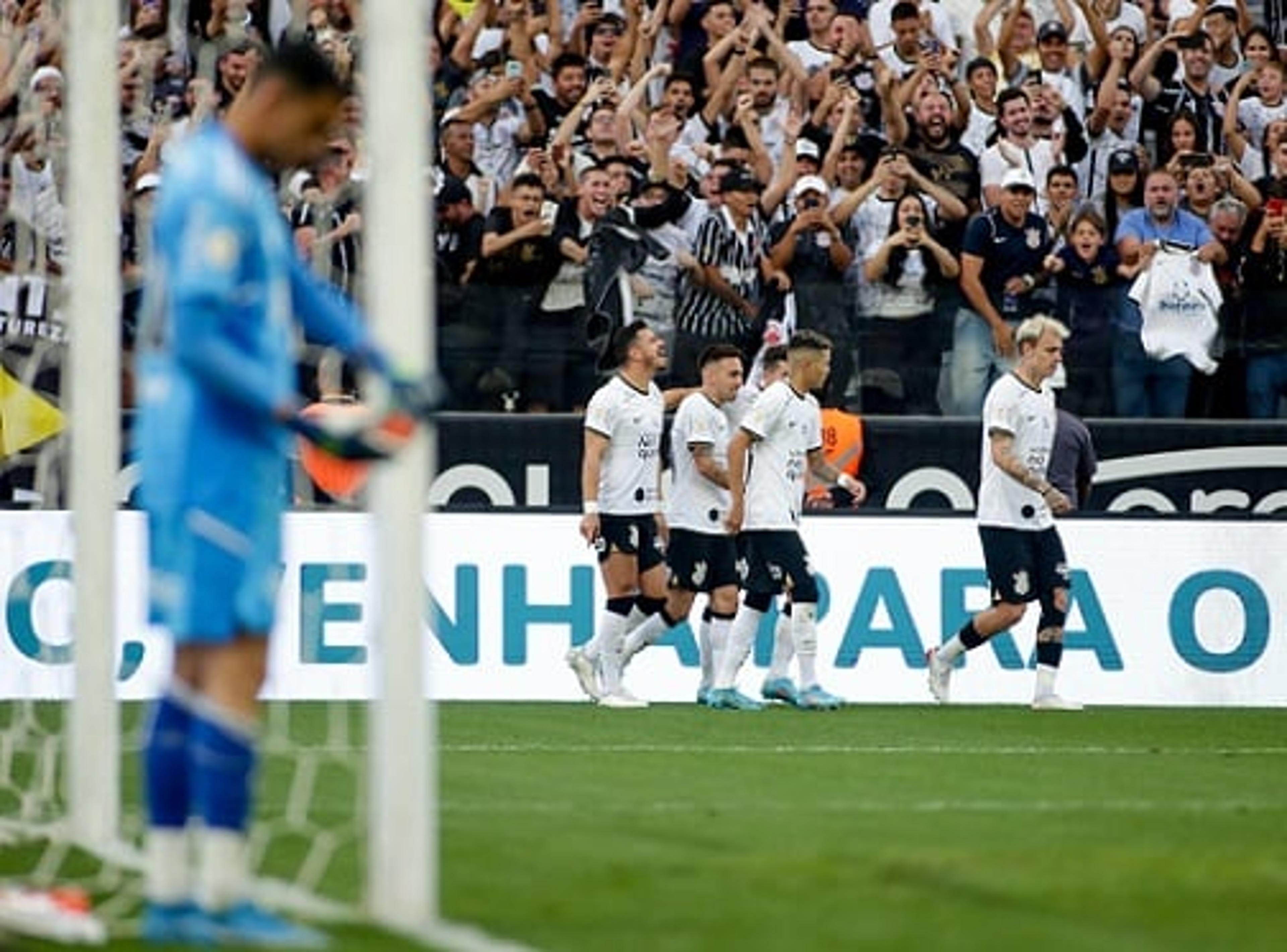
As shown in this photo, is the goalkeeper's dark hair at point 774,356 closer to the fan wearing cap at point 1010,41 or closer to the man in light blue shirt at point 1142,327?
the man in light blue shirt at point 1142,327

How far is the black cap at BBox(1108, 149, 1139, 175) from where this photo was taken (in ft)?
74.4

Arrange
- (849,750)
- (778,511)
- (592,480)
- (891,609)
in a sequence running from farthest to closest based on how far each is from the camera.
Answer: (891,609) < (778,511) < (592,480) < (849,750)

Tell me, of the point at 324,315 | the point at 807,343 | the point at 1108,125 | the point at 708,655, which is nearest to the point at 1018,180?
the point at 1108,125

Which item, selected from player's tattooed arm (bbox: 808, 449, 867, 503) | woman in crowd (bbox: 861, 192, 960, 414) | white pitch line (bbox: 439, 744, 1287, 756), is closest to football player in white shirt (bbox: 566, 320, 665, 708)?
player's tattooed arm (bbox: 808, 449, 867, 503)

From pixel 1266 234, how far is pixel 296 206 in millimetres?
8586

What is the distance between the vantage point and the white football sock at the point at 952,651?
19938 mm

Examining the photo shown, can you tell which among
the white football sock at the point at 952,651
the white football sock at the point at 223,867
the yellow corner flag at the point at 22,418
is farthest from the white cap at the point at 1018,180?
the white football sock at the point at 223,867

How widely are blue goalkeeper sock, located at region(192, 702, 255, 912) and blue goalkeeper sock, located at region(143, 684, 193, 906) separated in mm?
95

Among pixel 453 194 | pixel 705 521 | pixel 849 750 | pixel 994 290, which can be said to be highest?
pixel 453 194

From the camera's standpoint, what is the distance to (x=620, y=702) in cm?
2002

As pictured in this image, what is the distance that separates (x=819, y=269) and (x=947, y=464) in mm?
1608

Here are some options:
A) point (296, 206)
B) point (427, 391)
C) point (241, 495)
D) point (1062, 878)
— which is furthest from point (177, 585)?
point (296, 206)

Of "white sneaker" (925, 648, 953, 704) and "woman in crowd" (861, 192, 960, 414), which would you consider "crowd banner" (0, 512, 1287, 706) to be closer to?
"white sneaker" (925, 648, 953, 704)

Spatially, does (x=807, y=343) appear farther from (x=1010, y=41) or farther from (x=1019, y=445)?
(x=1010, y=41)
